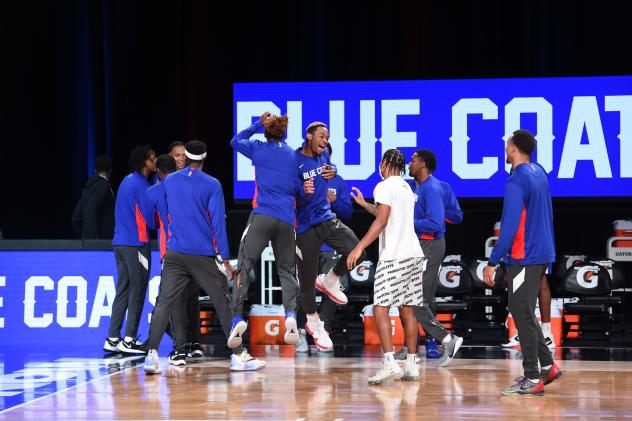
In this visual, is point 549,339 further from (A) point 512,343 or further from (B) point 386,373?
(B) point 386,373

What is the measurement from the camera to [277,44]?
43.8ft

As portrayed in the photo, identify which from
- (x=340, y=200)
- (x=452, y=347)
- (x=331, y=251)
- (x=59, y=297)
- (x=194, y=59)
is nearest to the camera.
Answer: (x=452, y=347)

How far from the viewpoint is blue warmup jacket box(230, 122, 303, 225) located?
7863 millimetres

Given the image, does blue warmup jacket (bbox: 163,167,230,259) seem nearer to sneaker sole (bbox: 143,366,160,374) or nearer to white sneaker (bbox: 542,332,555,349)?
sneaker sole (bbox: 143,366,160,374)

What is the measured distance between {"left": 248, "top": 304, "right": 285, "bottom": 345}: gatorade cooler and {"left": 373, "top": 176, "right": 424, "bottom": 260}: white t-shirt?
3285 millimetres

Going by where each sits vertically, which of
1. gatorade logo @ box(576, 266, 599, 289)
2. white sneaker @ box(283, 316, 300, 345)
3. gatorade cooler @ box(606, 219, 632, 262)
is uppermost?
gatorade cooler @ box(606, 219, 632, 262)

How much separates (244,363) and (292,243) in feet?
3.31

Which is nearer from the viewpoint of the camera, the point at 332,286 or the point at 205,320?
the point at 332,286

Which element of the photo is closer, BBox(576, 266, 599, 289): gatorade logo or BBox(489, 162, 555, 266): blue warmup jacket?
BBox(489, 162, 555, 266): blue warmup jacket

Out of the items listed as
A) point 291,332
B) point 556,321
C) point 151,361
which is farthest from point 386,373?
point 556,321

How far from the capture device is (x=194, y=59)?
13.4 meters

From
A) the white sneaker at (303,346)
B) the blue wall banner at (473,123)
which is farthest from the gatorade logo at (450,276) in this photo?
the white sneaker at (303,346)

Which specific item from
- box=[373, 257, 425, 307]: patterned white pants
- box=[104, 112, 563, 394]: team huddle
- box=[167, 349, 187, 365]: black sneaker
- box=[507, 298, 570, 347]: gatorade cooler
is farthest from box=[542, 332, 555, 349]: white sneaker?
box=[167, 349, 187, 365]: black sneaker

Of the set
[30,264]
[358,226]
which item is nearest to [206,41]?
[358,226]
